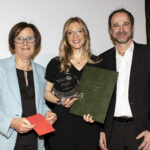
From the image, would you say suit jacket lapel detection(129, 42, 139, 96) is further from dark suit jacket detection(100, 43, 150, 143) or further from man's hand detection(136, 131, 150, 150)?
man's hand detection(136, 131, 150, 150)

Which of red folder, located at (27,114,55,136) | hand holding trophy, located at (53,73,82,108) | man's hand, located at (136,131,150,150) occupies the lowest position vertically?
man's hand, located at (136,131,150,150)

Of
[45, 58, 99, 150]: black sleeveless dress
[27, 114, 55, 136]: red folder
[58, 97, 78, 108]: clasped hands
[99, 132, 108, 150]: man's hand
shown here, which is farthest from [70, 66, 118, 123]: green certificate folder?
[99, 132, 108, 150]: man's hand

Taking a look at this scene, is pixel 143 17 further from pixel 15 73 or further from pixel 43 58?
pixel 15 73

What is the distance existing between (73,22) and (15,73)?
0.82 m

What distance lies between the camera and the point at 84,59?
2.13 meters

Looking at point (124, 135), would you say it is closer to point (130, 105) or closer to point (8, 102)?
point (130, 105)

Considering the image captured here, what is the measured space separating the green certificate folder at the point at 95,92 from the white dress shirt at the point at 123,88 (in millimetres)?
285

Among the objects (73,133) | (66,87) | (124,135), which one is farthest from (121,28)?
(73,133)

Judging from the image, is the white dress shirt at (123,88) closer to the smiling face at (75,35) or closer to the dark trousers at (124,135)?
the dark trousers at (124,135)

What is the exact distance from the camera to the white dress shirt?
1891 millimetres

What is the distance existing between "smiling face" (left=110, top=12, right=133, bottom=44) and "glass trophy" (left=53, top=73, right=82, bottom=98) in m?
0.72

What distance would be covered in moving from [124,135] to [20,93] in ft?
3.56

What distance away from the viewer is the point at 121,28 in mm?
2111

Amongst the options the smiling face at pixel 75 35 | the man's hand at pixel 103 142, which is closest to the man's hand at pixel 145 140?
the man's hand at pixel 103 142
